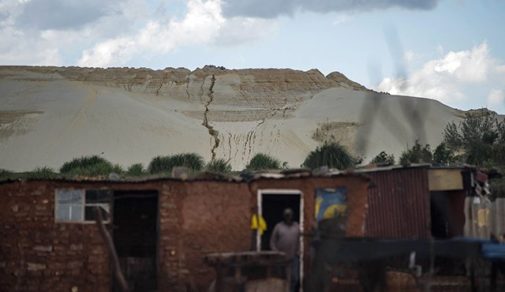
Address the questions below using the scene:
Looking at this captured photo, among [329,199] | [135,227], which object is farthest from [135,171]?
[329,199]

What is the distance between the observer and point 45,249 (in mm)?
18078

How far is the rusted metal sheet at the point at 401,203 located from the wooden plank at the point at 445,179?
0.32m

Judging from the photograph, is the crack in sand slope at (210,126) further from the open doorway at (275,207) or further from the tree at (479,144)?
the open doorway at (275,207)

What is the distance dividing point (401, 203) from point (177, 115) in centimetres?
8976

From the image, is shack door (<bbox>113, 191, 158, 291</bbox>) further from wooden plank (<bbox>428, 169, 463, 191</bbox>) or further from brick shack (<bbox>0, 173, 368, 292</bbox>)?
wooden plank (<bbox>428, 169, 463, 191</bbox>)

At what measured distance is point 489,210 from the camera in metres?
19.6

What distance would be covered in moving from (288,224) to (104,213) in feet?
12.0

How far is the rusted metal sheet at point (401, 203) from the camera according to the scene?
750 inches

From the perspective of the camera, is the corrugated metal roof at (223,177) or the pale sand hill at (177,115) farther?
the pale sand hill at (177,115)

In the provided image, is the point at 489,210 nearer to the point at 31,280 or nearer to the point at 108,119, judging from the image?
the point at 31,280

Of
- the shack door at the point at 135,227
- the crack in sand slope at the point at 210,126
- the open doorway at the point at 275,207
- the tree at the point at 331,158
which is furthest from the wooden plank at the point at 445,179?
the crack in sand slope at the point at 210,126

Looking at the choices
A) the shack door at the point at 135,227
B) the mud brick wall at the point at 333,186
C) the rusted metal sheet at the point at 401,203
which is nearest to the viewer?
the mud brick wall at the point at 333,186

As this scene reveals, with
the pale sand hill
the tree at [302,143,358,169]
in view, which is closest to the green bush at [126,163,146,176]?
the tree at [302,143,358,169]

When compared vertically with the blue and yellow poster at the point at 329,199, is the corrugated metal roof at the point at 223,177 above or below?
above
